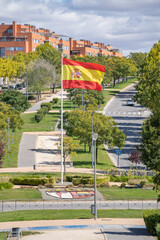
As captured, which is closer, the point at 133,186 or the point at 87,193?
the point at 87,193

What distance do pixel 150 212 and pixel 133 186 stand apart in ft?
65.7

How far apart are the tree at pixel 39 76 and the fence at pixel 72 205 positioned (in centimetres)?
8403

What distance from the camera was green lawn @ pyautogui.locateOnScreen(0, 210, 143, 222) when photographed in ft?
116

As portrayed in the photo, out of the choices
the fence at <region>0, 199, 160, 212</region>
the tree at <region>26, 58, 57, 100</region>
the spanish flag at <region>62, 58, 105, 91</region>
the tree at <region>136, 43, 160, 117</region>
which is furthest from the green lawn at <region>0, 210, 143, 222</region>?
the tree at <region>26, 58, 57, 100</region>

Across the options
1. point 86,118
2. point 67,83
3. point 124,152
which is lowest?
point 124,152

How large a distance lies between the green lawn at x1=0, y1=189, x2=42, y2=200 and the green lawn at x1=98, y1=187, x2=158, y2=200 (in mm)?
6396

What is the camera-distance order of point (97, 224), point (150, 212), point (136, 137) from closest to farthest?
point (150, 212), point (97, 224), point (136, 137)

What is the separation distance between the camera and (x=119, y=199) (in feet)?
140

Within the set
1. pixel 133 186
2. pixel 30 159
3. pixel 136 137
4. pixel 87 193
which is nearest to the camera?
pixel 87 193

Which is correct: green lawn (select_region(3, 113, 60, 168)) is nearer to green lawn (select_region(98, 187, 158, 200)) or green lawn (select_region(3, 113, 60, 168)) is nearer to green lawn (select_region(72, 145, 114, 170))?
green lawn (select_region(72, 145, 114, 170))

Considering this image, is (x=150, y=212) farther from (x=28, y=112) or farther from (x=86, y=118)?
(x=28, y=112)

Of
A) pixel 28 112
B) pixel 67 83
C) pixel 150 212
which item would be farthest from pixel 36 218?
pixel 28 112

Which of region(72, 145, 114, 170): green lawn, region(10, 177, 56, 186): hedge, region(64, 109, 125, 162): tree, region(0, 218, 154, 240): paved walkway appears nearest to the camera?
region(0, 218, 154, 240): paved walkway

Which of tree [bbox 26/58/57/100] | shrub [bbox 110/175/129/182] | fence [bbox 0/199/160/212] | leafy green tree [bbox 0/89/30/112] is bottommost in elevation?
shrub [bbox 110/175/129/182]
